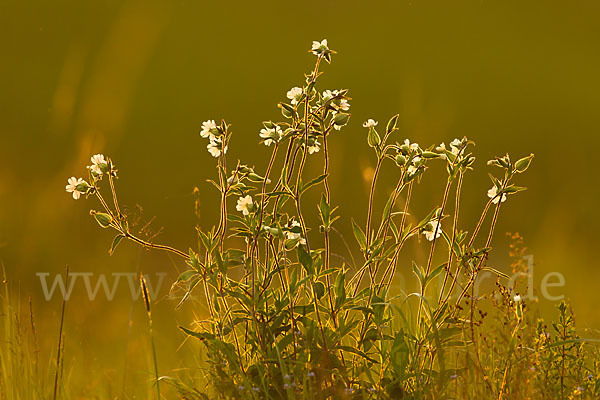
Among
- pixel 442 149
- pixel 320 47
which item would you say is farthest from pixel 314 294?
pixel 320 47

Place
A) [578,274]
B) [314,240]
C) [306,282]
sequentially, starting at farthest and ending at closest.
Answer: [314,240] → [578,274] → [306,282]

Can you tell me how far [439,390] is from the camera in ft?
7.35

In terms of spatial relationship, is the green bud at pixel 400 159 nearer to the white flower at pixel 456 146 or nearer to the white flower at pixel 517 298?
the white flower at pixel 456 146

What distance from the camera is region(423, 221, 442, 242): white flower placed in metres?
2.59

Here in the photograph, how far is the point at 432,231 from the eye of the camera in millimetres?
2639

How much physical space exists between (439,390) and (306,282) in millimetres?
585

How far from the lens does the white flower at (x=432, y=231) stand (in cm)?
259

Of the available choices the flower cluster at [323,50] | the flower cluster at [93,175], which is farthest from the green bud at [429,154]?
the flower cluster at [93,175]

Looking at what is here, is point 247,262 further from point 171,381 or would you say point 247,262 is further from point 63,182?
point 63,182

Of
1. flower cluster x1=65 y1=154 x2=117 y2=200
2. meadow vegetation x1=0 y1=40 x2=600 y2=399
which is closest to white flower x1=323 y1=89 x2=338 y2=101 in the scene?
meadow vegetation x1=0 y1=40 x2=600 y2=399

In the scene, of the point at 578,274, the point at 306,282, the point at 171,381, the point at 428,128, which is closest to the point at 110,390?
the point at 171,381

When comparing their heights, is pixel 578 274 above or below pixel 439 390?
above

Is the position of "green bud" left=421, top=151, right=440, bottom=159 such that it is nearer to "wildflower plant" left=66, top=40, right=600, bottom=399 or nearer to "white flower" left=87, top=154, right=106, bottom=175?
"wildflower plant" left=66, top=40, right=600, bottom=399

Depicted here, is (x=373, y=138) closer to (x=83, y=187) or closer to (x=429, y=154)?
(x=429, y=154)
